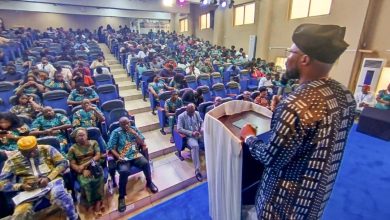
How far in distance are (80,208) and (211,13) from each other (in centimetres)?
1231

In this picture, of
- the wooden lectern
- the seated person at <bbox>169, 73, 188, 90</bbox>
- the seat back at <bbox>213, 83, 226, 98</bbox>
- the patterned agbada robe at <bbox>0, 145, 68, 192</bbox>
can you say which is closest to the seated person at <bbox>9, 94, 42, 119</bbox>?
the patterned agbada robe at <bbox>0, 145, 68, 192</bbox>

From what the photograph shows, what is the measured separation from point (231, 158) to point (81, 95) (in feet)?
12.5

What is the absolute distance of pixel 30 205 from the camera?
84.7 inches

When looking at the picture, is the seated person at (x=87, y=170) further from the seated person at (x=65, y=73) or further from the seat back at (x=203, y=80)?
the seat back at (x=203, y=80)

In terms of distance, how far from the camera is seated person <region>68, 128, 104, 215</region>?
2.52 metres

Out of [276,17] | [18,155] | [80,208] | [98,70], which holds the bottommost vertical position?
[80,208]

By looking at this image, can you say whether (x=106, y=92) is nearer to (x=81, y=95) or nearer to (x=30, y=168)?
(x=81, y=95)

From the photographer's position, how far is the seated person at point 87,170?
2.52 metres

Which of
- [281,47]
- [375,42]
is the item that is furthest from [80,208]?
[281,47]

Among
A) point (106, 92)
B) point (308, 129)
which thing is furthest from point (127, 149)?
point (308, 129)

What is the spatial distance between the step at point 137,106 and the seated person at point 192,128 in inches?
79.8

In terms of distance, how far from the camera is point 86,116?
3.44 metres

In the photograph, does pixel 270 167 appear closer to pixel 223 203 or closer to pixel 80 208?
pixel 223 203

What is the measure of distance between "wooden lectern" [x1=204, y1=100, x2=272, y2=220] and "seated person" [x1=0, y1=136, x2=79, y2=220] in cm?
171
